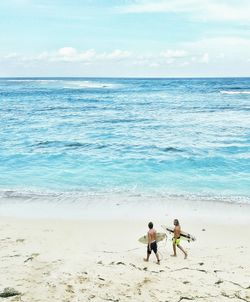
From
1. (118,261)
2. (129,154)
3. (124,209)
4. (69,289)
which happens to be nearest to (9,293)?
(69,289)

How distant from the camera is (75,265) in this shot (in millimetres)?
11086

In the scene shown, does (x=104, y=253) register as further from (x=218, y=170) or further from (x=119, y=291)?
(x=218, y=170)

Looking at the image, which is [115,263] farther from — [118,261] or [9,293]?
[9,293]

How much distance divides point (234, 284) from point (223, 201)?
7387mm

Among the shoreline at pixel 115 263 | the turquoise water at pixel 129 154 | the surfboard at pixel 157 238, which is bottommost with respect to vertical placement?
the shoreline at pixel 115 263

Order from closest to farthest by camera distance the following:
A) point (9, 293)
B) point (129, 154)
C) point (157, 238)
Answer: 1. point (9, 293)
2. point (157, 238)
3. point (129, 154)

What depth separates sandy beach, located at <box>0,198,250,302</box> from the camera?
971cm

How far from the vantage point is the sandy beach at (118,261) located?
9.71 meters

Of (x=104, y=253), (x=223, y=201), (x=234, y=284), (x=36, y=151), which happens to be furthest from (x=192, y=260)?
(x=36, y=151)

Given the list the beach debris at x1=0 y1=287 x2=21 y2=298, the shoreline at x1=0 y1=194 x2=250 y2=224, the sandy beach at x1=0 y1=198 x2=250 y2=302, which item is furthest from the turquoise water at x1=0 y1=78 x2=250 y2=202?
the beach debris at x1=0 y1=287 x2=21 y2=298

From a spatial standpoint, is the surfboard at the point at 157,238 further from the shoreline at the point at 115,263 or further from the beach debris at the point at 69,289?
the beach debris at the point at 69,289

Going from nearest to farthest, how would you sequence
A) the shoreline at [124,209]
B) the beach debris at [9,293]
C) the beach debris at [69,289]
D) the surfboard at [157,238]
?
1. the beach debris at [9,293]
2. the beach debris at [69,289]
3. the surfboard at [157,238]
4. the shoreline at [124,209]

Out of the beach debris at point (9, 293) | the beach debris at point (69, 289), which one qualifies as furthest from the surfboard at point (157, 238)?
the beach debris at point (9, 293)

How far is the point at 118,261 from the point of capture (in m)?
11.5
